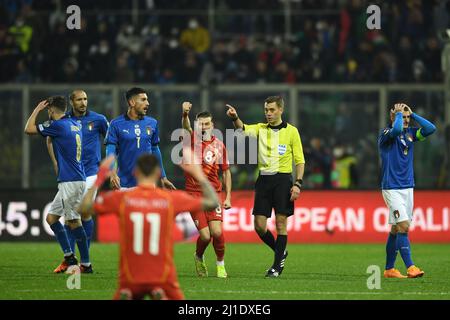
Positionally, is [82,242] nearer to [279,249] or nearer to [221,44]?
[279,249]

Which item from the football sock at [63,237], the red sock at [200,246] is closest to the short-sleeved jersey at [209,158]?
the red sock at [200,246]

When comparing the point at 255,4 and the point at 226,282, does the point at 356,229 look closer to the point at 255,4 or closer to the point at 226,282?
the point at 255,4

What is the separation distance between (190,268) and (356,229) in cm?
775

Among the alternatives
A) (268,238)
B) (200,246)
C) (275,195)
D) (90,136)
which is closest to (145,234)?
(200,246)

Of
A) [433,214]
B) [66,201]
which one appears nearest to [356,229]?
[433,214]

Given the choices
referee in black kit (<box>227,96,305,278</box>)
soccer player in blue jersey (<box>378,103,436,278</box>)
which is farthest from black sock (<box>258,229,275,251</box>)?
soccer player in blue jersey (<box>378,103,436,278</box>)

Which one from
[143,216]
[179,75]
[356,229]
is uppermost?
[179,75]

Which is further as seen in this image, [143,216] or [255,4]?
[255,4]

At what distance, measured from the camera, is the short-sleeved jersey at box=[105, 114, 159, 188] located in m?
14.5

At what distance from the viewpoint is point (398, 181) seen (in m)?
15.1

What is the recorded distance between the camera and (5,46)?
27125 millimetres

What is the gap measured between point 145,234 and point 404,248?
686cm

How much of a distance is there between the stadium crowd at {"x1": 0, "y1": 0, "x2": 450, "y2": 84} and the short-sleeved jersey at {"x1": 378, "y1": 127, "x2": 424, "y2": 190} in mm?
11716

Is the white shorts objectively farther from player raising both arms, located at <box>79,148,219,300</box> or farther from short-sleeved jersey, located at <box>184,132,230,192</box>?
player raising both arms, located at <box>79,148,219,300</box>
